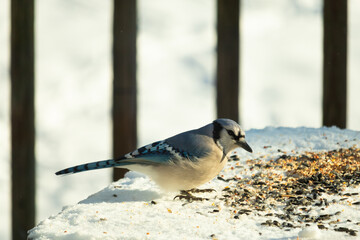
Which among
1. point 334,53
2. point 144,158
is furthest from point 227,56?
point 144,158

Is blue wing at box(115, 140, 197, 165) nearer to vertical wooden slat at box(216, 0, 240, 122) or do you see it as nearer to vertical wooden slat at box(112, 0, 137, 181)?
vertical wooden slat at box(112, 0, 137, 181)

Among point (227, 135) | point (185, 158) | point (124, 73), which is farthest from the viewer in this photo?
point (124, 73)

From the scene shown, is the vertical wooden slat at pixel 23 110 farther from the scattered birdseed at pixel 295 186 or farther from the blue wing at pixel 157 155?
the scattered birdseed at pixel 295 186

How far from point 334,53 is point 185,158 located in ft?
7.19

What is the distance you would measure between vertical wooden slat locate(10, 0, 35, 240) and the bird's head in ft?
6.88

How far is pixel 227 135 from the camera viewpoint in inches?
143

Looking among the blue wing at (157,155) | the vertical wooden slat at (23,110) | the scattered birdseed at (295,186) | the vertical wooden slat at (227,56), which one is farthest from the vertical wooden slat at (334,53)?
the vertical wooden slat at (23,110)

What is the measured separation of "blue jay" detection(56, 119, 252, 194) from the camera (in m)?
3.49

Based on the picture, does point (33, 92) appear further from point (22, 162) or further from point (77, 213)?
point (77, 213)

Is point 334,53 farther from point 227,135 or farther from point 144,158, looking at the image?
point 144,158

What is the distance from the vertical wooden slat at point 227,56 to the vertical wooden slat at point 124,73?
78 centimetres

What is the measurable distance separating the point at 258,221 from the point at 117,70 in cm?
202

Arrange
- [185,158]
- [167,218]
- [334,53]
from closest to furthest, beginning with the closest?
[167,218] → [185,158] → [334,53]

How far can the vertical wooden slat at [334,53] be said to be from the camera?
4855mm
